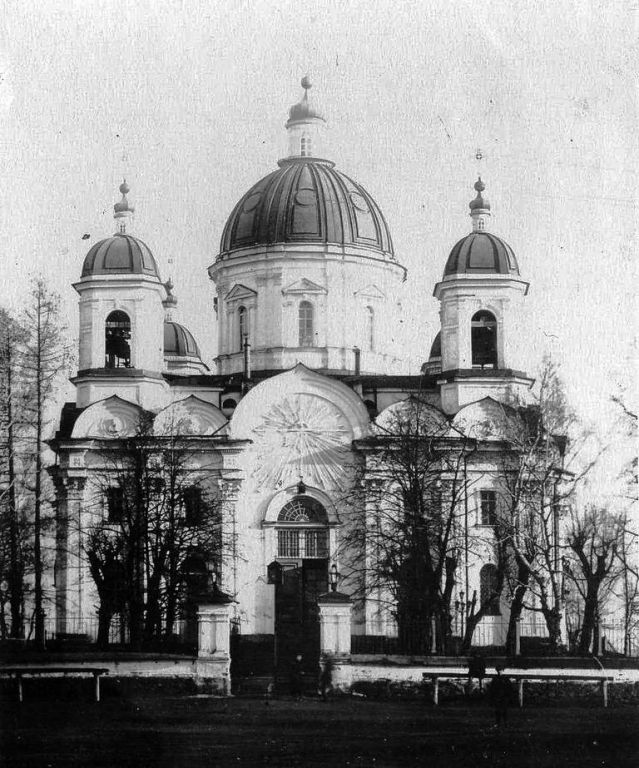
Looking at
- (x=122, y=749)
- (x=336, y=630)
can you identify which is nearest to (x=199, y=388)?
(x=336, y=630)

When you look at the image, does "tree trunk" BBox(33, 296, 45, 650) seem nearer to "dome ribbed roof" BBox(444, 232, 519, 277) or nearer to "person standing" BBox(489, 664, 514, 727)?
"dome ribbed roof" BBox(444, 232, 519, 277)

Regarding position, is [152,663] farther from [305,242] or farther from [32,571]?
[305,242]

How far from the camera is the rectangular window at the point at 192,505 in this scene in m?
38.4

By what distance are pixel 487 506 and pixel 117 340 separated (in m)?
12.1

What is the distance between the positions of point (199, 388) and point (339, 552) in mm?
7678

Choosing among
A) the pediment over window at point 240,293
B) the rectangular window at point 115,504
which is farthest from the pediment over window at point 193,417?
the pediment over window at point 240,293

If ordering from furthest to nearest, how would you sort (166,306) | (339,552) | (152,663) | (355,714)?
(166,306) < (339,552) < (152,663) < (355,714)

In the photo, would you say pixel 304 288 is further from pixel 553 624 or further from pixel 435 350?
pixel 553 624

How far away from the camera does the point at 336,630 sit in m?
28.3

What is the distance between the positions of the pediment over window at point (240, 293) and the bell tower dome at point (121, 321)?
169 inches

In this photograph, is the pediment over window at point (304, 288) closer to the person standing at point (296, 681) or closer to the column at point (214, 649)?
the person standing at point (296, 681)

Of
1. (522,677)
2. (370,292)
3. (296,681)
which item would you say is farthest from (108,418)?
(522,677)

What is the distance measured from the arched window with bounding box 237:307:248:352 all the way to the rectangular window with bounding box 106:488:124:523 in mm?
8829

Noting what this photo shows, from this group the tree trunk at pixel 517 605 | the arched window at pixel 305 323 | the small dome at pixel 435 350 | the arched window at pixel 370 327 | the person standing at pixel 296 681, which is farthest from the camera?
the small dome at pixel 435 350
